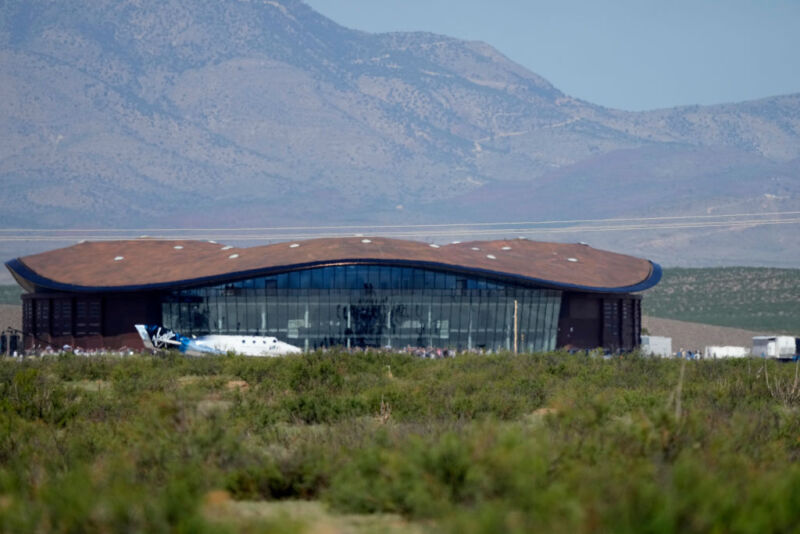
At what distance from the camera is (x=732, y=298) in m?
172

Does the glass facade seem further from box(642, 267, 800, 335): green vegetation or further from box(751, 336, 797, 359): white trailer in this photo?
box(642, 267, 800, 335): green vegetation

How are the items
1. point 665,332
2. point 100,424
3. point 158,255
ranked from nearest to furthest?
point 100,424 → point 158,255 → point 665,332

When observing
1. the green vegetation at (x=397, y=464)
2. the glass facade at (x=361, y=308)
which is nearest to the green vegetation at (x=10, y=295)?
the glass facade at (x=361, y=308)

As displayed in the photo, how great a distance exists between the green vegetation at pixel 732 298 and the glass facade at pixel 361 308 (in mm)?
73587

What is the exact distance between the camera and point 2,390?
30984 millimetres

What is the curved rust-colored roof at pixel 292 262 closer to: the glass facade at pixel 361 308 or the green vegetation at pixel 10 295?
the glass facade at pixel 361 308

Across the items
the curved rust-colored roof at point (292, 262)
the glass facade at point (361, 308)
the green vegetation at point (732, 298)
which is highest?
the curved rust-colored roof at point (292, 262)

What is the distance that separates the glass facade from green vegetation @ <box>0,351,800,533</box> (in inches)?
1642

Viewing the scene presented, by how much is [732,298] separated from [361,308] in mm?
106962

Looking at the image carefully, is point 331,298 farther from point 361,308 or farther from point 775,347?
point 775,347

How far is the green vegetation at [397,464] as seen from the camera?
12547 millimetres

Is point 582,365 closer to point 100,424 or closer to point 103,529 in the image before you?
point 100,424

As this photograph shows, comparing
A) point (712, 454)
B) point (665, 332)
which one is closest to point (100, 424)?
point (712, 454)

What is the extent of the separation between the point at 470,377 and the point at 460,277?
36932 millimetres
